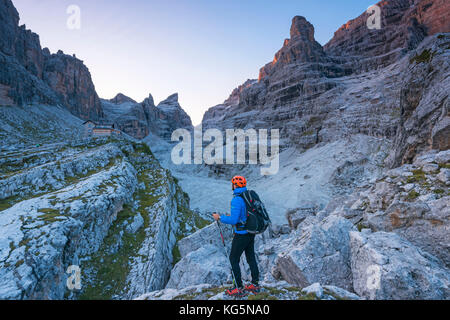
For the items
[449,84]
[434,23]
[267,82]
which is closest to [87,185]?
[449,84]

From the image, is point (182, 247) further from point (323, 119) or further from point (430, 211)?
point (323, 119)

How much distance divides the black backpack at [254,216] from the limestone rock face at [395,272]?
3.59 meters

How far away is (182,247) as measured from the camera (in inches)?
586

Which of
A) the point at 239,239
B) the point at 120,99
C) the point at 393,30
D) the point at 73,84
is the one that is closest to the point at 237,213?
the point at 239,239

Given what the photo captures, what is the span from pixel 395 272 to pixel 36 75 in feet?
466

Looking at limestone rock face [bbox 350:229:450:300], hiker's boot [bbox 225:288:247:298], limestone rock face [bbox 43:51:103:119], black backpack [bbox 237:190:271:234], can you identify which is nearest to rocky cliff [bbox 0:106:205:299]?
hiker's boot [bbox 225:288:247:298]

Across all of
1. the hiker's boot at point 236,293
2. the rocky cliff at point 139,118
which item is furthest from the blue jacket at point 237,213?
the rocky cliff at point 139,118

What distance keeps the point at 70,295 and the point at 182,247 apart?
7623 millimetres

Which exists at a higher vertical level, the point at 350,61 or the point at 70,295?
the point at 350,61

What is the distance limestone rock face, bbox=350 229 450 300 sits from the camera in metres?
5.16

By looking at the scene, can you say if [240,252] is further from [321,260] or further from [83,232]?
[83,232]

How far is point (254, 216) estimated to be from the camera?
590 cm

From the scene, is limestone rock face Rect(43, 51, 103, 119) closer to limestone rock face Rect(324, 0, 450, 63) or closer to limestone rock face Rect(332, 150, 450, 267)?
limestone rock face Rect(332, 150, 450, 267)

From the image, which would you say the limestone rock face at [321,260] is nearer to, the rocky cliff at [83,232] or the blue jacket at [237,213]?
the blue jacket at [237,213]
